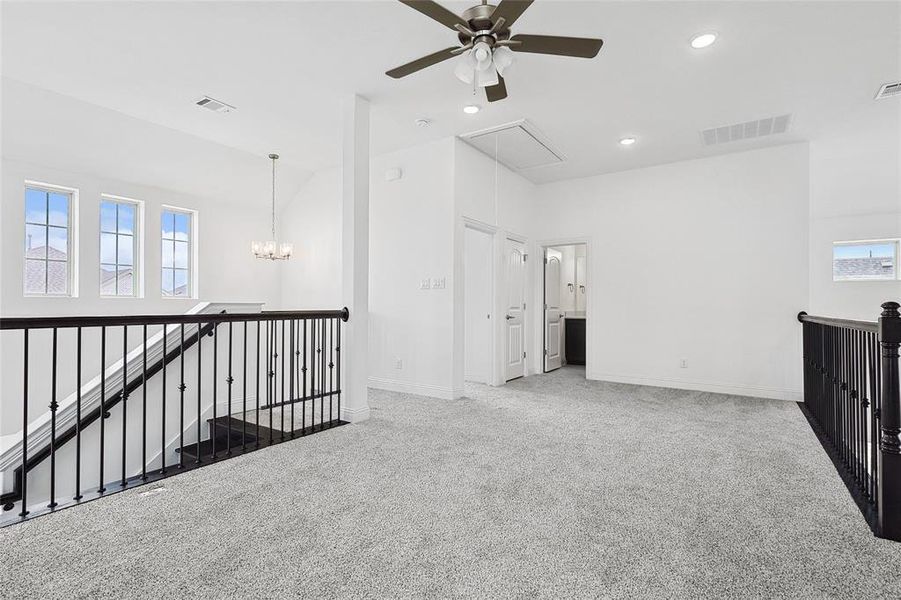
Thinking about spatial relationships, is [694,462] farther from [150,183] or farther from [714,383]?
[150,183]

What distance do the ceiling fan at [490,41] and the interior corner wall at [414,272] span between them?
2.28 meters

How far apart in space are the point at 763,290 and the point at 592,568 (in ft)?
15.1

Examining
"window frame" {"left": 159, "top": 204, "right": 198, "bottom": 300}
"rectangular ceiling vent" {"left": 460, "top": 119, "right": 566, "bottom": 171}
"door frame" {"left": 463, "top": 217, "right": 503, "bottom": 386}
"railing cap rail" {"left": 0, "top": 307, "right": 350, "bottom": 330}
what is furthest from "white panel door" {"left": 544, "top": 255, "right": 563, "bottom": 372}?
"window frame" {"left": 159, "top": 204, "right": 198, "bottom": 300}

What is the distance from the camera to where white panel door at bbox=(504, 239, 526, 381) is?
5.80 meters

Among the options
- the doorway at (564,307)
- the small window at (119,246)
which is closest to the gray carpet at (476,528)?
the doorway at (564,307)

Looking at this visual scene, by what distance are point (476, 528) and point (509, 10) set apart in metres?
2.48

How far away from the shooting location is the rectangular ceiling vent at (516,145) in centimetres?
457

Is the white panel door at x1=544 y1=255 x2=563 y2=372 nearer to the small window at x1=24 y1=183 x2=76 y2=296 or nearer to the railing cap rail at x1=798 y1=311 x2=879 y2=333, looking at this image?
the railing cap rail at x1=798 y1=311 x2=879 y2=333

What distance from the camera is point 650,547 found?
1.83 meters

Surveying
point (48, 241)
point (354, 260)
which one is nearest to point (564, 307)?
point (354, 260)

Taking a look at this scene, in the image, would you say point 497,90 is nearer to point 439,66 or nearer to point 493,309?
point 439,66

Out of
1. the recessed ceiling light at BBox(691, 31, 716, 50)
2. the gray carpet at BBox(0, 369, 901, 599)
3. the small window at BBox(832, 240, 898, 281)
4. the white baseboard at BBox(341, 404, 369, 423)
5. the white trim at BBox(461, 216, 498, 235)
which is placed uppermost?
the recessed ceiling light at BBox(691, 31, 716, 50)

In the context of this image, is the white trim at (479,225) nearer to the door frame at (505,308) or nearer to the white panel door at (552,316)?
the door frame at (505,308)

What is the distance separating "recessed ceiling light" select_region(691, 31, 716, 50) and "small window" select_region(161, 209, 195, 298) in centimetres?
619
